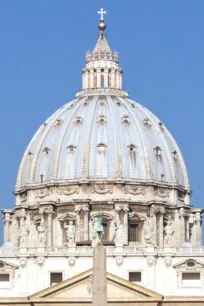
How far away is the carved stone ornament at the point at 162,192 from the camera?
145 metres

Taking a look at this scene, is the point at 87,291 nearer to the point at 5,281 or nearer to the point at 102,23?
the point at 5,281

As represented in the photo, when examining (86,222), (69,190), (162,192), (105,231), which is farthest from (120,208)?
(162,192)

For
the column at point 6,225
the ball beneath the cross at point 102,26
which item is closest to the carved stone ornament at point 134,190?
the column at point 6,225

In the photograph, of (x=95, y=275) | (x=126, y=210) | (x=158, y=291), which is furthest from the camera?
(x=126, y=210)

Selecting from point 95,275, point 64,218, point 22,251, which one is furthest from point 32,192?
point 95,275

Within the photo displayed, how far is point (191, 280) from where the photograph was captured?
118 m

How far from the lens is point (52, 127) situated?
150 m

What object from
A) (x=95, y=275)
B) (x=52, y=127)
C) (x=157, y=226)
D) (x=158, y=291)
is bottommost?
(x=95, y=275)

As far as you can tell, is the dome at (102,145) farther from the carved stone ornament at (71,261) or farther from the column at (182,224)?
the carved stone ornament at (71,261)

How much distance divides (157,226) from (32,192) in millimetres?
12912

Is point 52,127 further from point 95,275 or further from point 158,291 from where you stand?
point 95,275

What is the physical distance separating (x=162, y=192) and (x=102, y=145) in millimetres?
6965

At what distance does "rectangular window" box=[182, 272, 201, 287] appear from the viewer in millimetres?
117625

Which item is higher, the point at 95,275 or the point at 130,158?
the point at 130,158
